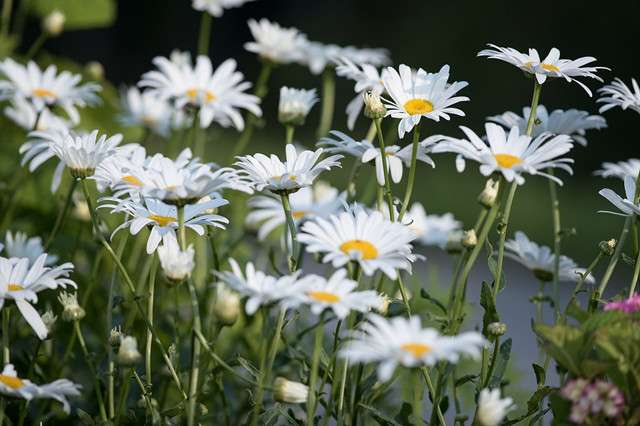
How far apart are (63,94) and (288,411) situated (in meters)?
0.68

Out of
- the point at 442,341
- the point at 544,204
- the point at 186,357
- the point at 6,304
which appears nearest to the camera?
the point at 442,341

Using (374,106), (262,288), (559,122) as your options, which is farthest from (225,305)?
(559,122)

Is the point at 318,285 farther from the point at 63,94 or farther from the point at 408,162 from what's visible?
the point at 63,94

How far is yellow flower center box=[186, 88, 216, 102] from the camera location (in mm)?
1343

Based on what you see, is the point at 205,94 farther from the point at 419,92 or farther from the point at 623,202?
the point at 623,202

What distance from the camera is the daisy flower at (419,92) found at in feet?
3.04

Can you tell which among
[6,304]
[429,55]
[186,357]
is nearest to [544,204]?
[429,55]

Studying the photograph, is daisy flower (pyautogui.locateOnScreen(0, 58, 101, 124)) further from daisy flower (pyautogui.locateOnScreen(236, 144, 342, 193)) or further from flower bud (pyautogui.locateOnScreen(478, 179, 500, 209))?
flower bud (pyautogui.locateOnScreen(478, 179, 500, 209))

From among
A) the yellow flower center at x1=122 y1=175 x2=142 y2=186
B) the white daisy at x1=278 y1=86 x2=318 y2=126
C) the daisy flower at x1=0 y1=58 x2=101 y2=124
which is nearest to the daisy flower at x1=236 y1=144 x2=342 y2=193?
the yellow flower center at x1=122 y1=175 x2=142 y2=186

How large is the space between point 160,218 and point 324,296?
246 mm

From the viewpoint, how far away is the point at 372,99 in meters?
0.94

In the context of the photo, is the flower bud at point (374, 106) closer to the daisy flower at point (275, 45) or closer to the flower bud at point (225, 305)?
the flower bud at point (225, 305)

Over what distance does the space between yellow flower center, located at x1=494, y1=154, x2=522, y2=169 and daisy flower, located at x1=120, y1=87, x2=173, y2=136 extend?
959 mm

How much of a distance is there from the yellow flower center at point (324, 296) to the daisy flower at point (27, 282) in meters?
0.26
